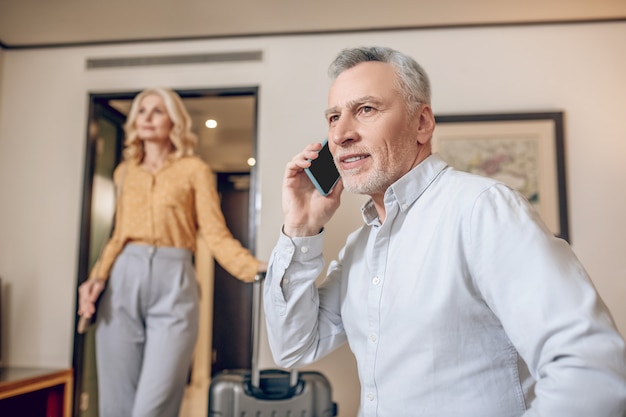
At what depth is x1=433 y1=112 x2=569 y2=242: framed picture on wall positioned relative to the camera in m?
2.88

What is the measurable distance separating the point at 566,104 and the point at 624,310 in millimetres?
1139

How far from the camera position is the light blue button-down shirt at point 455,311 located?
0.74 metres

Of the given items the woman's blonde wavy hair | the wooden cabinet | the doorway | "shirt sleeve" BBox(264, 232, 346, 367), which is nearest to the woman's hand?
the wooden cabinet

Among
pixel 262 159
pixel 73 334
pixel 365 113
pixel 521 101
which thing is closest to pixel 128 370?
pixel 73 334

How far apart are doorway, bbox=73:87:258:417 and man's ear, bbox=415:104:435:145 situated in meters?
1.88

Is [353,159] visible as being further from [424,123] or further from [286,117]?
[286,117]

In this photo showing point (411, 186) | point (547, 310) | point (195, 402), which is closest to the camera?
point (547, 310)

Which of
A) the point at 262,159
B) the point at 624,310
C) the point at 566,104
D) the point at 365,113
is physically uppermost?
the point at 566,104

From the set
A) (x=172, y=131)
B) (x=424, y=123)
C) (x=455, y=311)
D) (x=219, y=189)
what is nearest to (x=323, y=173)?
(x=424, y=123)

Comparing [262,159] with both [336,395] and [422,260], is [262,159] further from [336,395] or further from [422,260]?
[422,260]

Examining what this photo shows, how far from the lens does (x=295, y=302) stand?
47.9 inches

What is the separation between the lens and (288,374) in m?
2.16

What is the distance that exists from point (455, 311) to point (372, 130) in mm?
445

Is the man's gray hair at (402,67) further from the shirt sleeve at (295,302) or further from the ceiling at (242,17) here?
the ceiling at (242,17)
